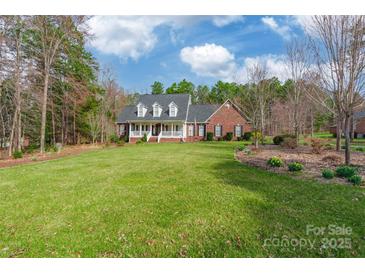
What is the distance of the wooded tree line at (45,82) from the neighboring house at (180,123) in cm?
430

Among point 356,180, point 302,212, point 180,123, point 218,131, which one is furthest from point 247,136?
point 302,212

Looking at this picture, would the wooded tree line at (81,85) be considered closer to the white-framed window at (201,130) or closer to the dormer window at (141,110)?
the dormer window at (141,110)

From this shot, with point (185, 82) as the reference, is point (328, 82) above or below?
below

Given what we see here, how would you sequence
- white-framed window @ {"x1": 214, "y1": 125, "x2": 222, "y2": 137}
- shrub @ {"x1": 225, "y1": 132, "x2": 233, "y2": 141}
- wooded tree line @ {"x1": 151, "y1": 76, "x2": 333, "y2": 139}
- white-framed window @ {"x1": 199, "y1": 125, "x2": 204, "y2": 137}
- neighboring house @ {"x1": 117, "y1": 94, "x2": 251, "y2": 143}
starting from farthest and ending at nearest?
white-framed window @ {"x1": 199, "y1": 125, "x2": 204, "y2": 137} → white-framed window @ {"x1": 214, "y1": 125, "x2": 222, "y2": 137} → neighboring house @ {"x1": 117, "y1": 94, "x2": 251, "y2": 143} → shrub @ {"x1": 225, "y1": 132, "x2": 233, "y2": 141} → wooded tree line @ {"x1": 151, "y1": 76, "x2": 333, "y2": 139}

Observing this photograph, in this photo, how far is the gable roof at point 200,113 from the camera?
30359 millimetres

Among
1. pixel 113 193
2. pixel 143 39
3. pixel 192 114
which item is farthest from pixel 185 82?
pixel 113 193

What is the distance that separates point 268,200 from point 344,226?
1.53m

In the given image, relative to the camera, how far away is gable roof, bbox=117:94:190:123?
29.8m

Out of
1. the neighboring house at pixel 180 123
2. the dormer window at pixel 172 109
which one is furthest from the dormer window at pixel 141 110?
the dormer window at pixel 172 109

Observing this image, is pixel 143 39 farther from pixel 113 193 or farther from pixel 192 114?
pixel 192 114

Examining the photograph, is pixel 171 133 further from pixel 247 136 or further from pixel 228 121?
pixel 247 136

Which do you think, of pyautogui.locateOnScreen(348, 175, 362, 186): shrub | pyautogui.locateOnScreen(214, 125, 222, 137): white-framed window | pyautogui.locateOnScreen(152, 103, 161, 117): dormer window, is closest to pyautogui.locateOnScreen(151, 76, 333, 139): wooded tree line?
pyautogui.locateOnScreen(214, 125, 222, 137): white-framed window

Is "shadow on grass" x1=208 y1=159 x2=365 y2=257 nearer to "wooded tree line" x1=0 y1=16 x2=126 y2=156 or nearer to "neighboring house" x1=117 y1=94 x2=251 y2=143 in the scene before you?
"wooded tree line" x1=0 y1=16 x2=126 y2=156

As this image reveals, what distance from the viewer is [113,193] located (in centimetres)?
598
